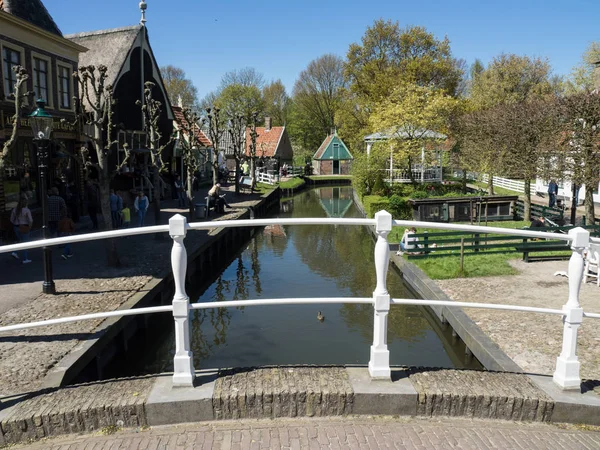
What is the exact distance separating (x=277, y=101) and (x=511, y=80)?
132 feet

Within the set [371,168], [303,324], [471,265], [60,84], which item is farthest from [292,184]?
[303,324]

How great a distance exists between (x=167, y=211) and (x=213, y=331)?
1393cm

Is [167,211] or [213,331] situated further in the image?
[167,211]

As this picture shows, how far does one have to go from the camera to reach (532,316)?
28.3 ft

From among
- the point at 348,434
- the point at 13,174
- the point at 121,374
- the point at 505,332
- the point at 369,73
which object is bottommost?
the point at 121,374

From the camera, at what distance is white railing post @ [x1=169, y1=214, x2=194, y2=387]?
12.1ft

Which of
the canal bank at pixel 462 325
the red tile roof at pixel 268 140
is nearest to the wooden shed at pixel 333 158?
the red tile roof at pixel 268 140

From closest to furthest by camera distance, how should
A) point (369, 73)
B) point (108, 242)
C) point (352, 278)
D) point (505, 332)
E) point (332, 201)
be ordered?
point (505, 332) < point (108, 242) < point (352, 278) < point (332, 201) < point (369, 73)

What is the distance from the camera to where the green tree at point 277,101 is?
7769 cm

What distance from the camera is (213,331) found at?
10.0 metres

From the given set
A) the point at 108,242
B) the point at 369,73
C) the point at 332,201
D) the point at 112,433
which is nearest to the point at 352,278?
the point at 108,242

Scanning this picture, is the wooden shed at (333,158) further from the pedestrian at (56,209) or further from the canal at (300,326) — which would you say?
the pedestrian at (56,209)

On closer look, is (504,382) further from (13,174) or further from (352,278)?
(13,174)

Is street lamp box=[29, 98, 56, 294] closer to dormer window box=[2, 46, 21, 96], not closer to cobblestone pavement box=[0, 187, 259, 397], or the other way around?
cobblestone pavement box=[0, 187, 259, 397]
